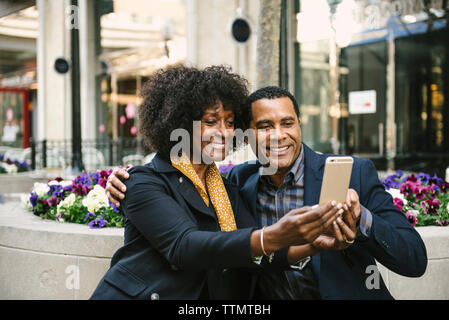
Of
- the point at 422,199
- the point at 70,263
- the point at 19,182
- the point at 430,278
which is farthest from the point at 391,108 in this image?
the point at 70,263

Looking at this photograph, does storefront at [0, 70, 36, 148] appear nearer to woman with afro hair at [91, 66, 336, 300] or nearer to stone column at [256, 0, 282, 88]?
stone column at [256, 0, 282, 88]

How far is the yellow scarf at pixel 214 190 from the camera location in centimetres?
233

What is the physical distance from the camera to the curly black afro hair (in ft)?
7.94

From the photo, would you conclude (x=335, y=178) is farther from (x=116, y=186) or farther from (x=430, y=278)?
(x=430, y=278)

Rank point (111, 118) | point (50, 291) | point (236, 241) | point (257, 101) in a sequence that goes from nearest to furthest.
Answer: point (236, 241), point (257, 101), point (50, 291), point (111, 118)

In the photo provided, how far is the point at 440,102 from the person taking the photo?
1026 centimetres

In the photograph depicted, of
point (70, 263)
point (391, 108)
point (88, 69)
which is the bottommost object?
point (70, 263)

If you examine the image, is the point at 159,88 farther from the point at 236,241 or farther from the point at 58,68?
the point at 58,68

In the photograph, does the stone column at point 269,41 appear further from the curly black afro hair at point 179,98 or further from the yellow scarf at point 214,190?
the yellow scarf at point 214,190

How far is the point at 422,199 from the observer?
13.7 ft

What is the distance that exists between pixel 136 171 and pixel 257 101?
2.87 ft

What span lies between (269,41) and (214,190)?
318 centimetres
